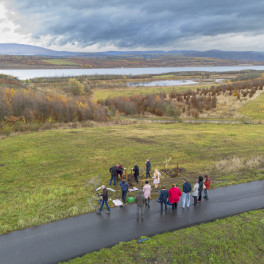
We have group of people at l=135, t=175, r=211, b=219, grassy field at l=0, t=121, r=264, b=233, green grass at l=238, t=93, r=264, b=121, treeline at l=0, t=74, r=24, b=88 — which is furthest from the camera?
treeline at l=0, t=74, r=24, b=88

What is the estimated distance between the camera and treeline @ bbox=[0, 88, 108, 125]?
143ft

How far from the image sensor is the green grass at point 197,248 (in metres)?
9.03

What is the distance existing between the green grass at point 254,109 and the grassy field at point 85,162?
23.7 metres

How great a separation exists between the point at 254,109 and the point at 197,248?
58929 mm

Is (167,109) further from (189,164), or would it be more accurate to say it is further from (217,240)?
(217,240)

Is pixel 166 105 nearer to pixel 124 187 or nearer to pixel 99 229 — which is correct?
pixel 124 187

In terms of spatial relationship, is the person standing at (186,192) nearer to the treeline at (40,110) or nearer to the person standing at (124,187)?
the person standing at (124,187)

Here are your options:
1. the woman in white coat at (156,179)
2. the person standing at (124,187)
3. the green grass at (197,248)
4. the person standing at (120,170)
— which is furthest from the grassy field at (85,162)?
the green grass at (197,248)

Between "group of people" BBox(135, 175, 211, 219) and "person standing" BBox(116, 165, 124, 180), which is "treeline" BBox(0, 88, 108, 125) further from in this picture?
"group of people" BBox(135, 175, 211, 219)

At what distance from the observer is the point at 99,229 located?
1087cm

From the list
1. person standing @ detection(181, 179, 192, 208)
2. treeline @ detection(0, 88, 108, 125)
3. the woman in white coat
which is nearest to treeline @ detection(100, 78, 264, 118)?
treeline @ detection(0, 88, 108, 125)

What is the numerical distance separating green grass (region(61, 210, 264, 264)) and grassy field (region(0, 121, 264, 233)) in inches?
157

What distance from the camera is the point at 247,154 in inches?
→ 919

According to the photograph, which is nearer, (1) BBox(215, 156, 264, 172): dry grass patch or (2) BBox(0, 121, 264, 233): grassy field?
(2) BBox(0, 121, 264, 233): grassy field
